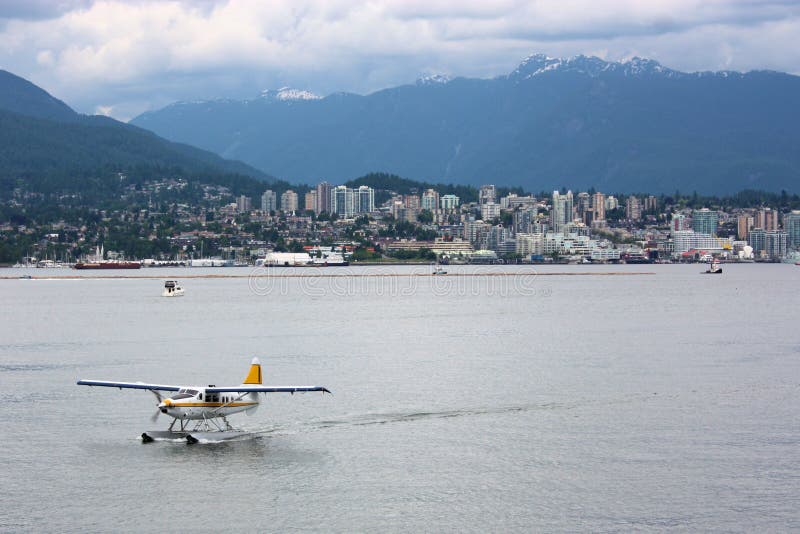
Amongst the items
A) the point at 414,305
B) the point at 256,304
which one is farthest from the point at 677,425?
the point at 256,304

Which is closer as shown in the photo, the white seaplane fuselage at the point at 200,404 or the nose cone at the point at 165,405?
the nose cone at the point at 165,405

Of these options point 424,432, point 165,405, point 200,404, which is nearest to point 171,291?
point 200,404

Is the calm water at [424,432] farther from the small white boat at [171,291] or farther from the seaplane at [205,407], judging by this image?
the small white boat at [171,291]

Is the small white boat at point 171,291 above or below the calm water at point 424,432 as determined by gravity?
above

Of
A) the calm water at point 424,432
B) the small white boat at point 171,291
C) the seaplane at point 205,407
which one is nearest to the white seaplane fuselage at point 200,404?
the seaplane at point 205,407

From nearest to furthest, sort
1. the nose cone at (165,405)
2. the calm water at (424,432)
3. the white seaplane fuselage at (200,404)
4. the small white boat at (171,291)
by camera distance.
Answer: the calm water at (424,432)
the nose cone at (165,405)
the white seaplane fuselage at (200,404)
the small white boat at (171,291)

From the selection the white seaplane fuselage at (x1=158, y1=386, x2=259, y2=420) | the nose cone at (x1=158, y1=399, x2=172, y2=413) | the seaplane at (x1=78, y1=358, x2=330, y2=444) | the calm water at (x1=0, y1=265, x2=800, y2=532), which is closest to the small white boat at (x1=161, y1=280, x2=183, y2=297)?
the calm water at (x1=0, y1=265, x2=800, y2=532)

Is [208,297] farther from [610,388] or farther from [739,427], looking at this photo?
[739,427]
